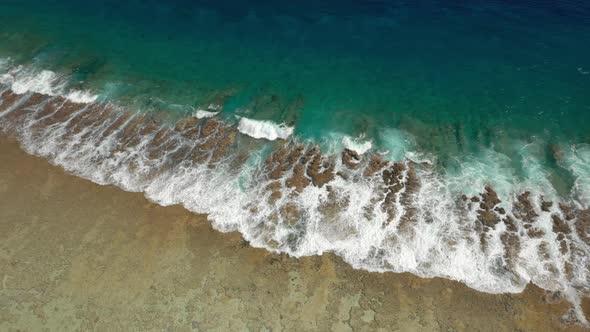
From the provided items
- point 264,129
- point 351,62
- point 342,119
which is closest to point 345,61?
point 351,62

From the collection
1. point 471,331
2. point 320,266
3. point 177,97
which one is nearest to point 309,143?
point 320,266

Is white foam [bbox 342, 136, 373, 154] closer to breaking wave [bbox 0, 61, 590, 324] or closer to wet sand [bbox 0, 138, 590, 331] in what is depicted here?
breaking wave [bbox 0, 61, 590, 324]

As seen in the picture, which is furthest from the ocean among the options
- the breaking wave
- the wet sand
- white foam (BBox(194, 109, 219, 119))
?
the wet sand

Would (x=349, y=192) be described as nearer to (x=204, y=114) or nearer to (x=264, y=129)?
(x=264, y=129)

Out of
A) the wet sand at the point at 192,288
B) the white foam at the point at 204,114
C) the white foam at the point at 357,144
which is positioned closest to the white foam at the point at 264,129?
the white foam at the point at 204,114

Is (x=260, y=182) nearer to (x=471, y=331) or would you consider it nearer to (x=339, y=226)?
(x=339, y=226)
